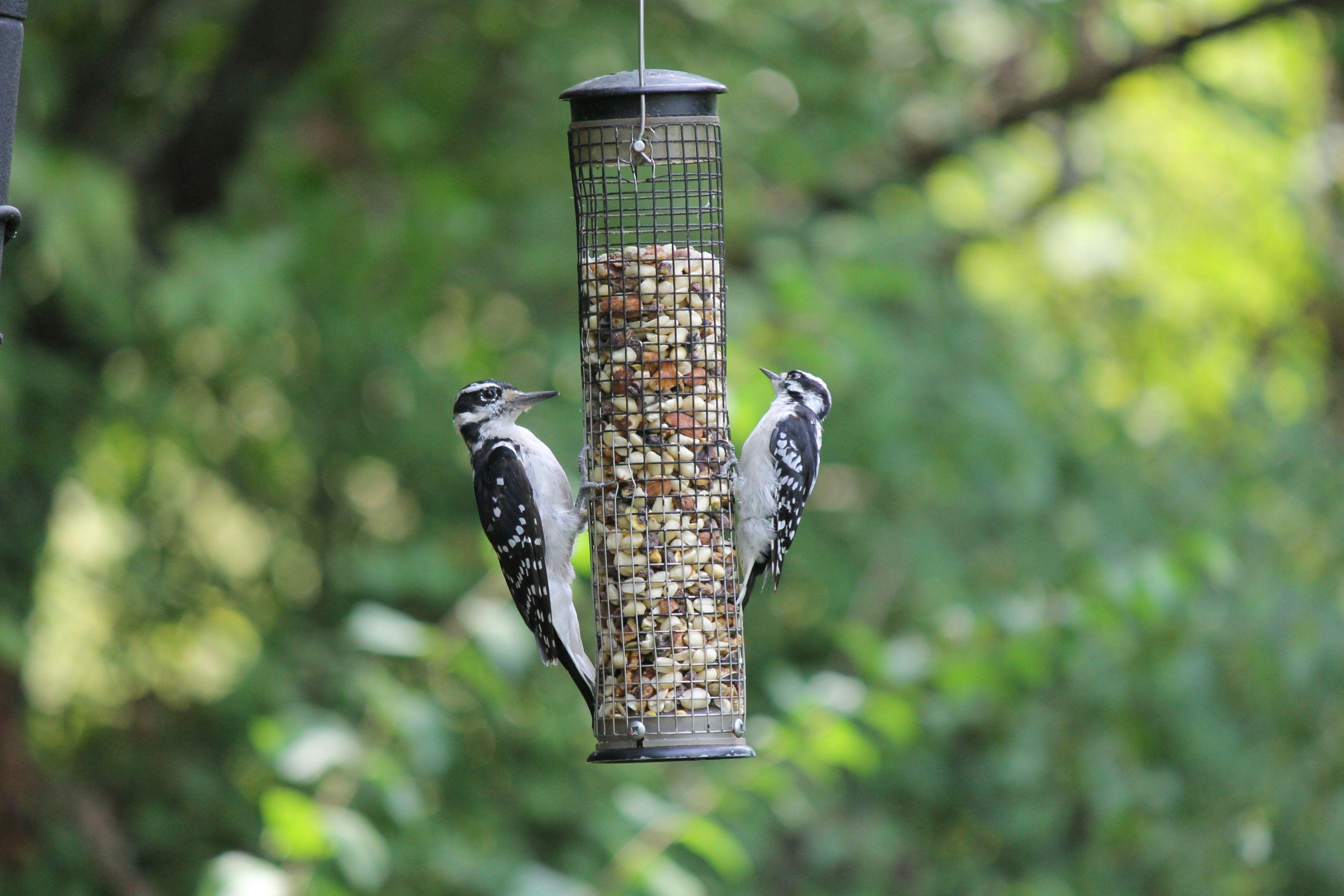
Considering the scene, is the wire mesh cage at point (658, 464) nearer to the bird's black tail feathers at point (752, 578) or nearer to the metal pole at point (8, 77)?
the bird's black tail feathers at point (752, 578)

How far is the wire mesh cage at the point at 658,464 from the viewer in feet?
14.5

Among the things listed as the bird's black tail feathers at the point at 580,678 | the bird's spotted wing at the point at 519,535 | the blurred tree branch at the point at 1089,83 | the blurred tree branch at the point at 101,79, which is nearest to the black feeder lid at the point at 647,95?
the bird's spotted wing at the point at 519,535

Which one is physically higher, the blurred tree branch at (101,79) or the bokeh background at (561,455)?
the blurred tree branch at (101,79)

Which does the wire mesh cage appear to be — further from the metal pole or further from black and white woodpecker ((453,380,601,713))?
the metal pole

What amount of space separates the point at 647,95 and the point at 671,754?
1727 mm

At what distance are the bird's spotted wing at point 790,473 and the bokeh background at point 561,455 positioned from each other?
1120 millimetres

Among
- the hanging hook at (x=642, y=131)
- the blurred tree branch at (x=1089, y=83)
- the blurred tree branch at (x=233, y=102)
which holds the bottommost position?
the hanging hook at (x=642, y=131)

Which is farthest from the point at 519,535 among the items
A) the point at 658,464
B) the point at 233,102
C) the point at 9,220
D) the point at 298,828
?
the point at 233,102

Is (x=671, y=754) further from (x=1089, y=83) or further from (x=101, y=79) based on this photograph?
(x=1089, y=83)

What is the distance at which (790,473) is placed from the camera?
17.5 feet

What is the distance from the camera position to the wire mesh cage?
4.42 meters

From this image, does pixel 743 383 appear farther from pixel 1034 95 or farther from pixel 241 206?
pixel 1034 95

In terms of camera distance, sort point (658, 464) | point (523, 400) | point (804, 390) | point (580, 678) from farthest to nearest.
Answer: point (804, 390) → point (523, 400) → point (580, 678) → point (658, 464)

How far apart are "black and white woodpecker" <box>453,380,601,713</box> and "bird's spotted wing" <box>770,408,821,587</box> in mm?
683
